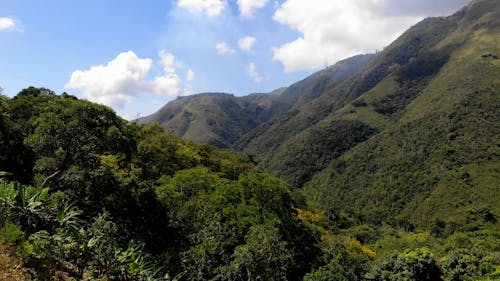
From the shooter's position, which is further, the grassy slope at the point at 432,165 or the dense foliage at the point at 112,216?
the grassy slope at the point at 432,165

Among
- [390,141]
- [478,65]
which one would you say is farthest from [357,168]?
[478,65]

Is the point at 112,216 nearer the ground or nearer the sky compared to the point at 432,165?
nearer the sky

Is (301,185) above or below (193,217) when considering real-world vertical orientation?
below

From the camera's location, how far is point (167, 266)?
63.6 feet

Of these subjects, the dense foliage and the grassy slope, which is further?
the grassy slope

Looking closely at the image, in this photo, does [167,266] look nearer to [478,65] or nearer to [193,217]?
[193,217]

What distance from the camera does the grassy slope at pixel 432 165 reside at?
431ft

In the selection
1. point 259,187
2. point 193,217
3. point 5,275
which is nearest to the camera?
point 5,275

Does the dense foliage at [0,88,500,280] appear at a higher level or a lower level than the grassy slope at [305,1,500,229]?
higher

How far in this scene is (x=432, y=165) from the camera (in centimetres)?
15375

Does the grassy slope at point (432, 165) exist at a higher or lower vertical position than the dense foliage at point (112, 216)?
lower

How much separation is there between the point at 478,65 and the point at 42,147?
225800mm

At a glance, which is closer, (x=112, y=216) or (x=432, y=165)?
(x=112, y=216)

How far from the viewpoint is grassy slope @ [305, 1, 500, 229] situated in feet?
431
